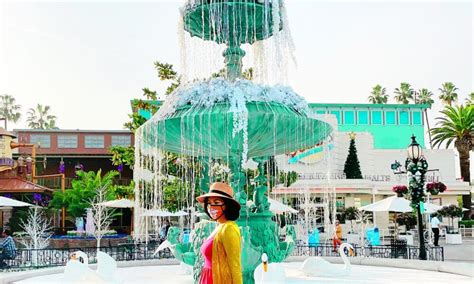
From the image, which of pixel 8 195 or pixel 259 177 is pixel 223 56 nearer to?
pixel 259 177

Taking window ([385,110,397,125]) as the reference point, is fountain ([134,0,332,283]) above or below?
below

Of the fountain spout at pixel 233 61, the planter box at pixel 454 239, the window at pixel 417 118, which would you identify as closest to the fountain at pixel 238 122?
the fountain spout at pixel 233 61

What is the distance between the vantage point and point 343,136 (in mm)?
44406

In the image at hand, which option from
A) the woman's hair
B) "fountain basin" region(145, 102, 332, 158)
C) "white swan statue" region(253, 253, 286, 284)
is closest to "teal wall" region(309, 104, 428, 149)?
"fountain basin" region(145, 102, 332, 158)

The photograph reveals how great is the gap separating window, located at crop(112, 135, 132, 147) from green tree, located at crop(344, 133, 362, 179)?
1739cm

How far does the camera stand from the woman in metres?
4.95

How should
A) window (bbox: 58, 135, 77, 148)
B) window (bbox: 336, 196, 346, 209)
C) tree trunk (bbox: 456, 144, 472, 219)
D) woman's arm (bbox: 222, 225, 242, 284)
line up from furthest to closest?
window (bbox: 58, 135, 77, 148), tree trunk (bbox: 456, 144, 472, 219), window (bbox: 336, 196, 346, 209), woman's arm (bbox: 222, 225, 242, 284)

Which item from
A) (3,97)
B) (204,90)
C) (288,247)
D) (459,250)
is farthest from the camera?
(3,97)

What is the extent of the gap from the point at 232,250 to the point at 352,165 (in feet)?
129

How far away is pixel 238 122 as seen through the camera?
8836mm

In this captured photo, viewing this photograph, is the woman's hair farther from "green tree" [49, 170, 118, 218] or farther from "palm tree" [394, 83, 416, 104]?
"palm tree" [394, 83, 416, 104]

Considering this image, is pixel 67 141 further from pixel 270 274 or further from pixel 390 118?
pixel 270 274

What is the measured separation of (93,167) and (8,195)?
36.0 ft

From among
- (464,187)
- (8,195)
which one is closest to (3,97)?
(8,195)
